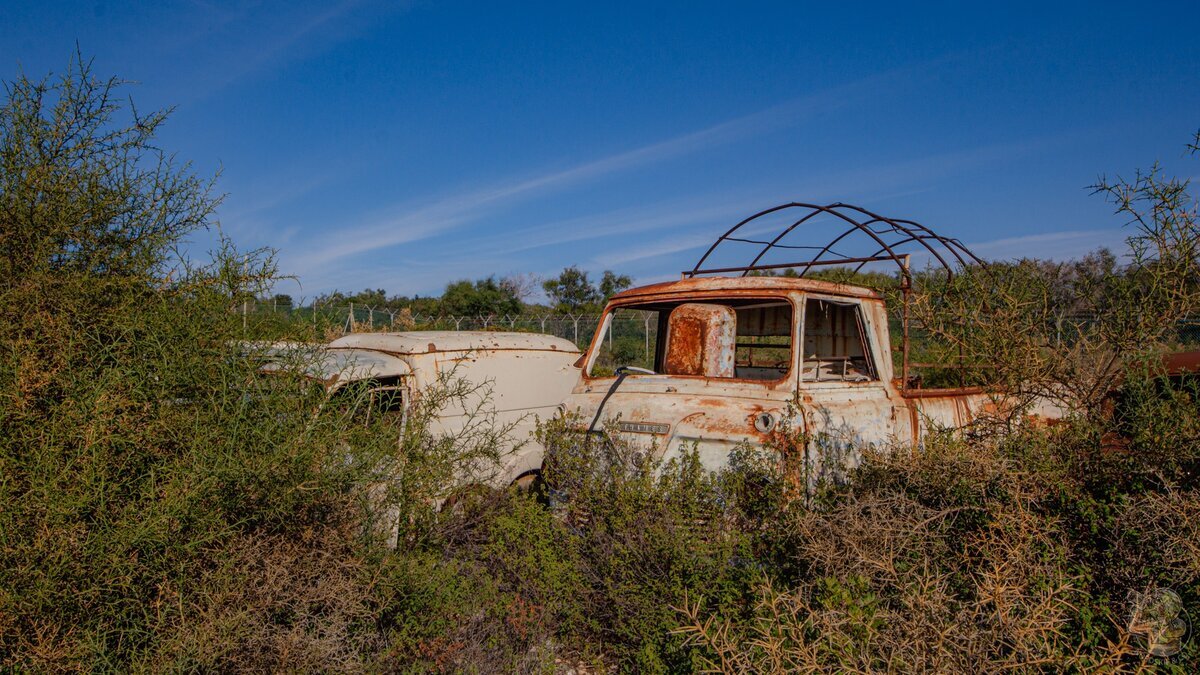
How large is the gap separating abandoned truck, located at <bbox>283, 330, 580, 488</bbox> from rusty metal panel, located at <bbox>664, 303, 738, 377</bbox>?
130 cm

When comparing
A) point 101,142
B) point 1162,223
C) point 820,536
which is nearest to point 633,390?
point 820,536

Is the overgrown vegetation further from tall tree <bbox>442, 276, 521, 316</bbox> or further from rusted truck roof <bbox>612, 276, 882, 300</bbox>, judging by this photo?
tall tree <bbox>442, 276, 521, 316</bbox>

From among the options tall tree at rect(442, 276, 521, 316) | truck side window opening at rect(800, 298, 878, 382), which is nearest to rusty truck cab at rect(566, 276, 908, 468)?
truck side window opening at rect(800, 298, 878, 382)

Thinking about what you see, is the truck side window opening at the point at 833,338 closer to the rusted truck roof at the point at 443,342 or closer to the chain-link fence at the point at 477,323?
the chain-link fence at the point at 477,323

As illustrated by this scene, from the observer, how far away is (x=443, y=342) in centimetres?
614

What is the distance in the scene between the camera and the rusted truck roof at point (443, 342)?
5.94 m

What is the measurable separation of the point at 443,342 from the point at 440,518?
2.17 meters

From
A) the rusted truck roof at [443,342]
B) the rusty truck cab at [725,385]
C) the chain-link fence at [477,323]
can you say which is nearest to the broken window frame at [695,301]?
the rusty truck cab at [725,385]

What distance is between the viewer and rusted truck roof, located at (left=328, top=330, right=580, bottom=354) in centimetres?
594

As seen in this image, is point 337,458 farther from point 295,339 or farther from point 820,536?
point 820,536

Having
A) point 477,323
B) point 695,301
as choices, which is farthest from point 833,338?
point 477,323

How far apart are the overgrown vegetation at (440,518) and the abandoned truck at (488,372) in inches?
57.9

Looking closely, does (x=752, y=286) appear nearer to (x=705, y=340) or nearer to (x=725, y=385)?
(x=705, y=340)

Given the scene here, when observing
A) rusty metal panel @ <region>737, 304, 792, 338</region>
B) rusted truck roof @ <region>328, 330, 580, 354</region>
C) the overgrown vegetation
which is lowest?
the overgrown vegetation
